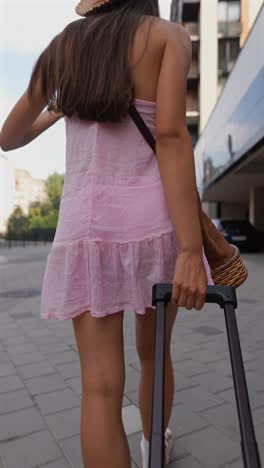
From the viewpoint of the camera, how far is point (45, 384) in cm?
293

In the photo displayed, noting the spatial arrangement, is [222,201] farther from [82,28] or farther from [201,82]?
[82,28]

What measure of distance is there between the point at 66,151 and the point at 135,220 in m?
0.33

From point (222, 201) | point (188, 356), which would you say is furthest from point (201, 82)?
point (188, 356)

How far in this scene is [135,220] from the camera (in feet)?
4.00

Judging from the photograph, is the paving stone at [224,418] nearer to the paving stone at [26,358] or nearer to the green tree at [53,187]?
the paving stone at [26,358]

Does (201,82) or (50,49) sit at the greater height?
(201,82)

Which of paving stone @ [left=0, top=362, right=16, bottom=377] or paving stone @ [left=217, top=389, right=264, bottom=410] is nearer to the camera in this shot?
paving stone @ [left=217, top=389, right=264, bottom=410]

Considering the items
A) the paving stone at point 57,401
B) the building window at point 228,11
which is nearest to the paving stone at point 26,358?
the paving stone at point 57,401

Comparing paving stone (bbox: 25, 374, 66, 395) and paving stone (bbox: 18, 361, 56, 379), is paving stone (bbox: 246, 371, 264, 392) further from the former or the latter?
paving stone (bbox: 18, 361, 56, 379)

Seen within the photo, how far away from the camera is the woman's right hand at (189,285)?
1.08 meters

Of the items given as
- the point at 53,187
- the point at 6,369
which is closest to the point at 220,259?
the point at 6,369

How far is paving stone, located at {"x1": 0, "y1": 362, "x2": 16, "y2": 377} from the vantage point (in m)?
3.19

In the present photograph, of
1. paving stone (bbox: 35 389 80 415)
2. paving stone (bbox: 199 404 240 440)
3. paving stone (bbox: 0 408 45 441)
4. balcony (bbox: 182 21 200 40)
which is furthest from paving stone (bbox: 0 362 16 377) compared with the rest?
balcony (bbox: 182 21 200 40)

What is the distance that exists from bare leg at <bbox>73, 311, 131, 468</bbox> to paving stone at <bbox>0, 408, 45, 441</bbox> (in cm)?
123
